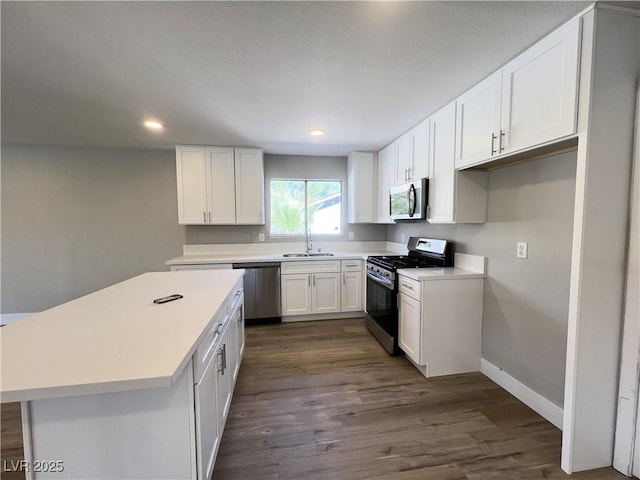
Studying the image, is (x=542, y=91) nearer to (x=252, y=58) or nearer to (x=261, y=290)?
(x=252, y=58)

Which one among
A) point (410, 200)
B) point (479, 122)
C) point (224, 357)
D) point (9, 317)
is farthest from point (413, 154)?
point (9, 317)

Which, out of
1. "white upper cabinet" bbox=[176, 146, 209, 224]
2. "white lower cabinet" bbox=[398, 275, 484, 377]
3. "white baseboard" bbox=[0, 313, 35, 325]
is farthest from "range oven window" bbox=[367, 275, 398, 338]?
"white baseboard" bbox=[0, 313, 35, 325]

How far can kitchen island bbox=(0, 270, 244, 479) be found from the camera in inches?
33.6

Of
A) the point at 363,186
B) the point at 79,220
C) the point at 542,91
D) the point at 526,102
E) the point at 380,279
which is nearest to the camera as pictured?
the point at 542,91

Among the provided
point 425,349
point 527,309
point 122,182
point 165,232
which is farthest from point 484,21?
point 122,182

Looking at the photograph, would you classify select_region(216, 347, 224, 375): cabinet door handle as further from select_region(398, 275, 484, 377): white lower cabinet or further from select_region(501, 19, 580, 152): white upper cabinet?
select_region(501, 19, 580, 152): white upper cabinet

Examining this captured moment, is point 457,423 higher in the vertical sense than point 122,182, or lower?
lower

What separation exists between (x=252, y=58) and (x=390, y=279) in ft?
7.15

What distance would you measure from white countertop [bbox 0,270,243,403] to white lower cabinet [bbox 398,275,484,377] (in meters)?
1.62

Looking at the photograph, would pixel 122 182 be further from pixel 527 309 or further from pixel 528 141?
pixel 527 309

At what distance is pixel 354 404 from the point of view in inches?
80.6

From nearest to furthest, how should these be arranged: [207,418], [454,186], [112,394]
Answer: [112,394], [207,418], [454,186]

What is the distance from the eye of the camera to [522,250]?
2.04 meters

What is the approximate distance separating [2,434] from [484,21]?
3710 millimetres
